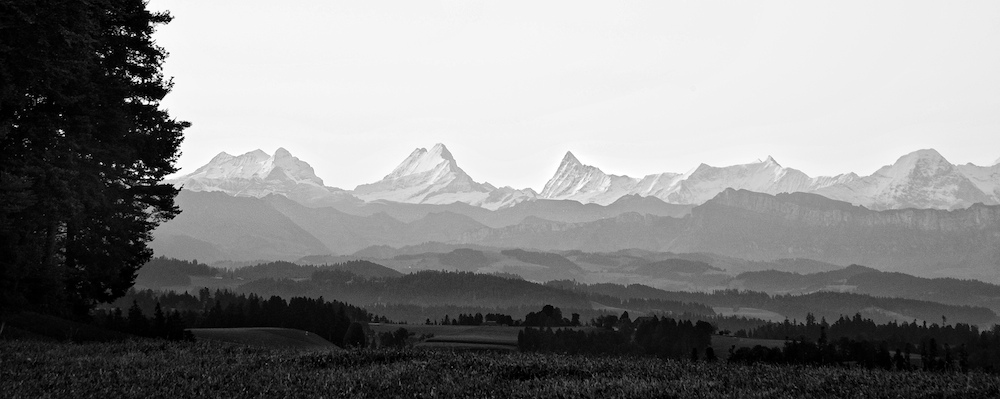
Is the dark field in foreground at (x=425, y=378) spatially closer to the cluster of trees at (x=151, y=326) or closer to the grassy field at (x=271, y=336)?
the cluster of trees at (x=151, y=326)

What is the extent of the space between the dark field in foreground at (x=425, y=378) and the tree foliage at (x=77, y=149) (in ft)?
59.3

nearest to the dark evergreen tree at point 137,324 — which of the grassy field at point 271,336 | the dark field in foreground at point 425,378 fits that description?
the dark field in foreground at point 425,378

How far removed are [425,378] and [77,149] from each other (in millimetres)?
30652

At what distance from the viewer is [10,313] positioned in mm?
41938

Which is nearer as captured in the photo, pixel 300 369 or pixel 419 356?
pixel 300 369

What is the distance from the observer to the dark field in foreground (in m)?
19.6

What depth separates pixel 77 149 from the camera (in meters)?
45.4

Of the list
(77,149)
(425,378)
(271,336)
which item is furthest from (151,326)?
(271,336)

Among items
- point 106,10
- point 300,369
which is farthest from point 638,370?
point 106,10

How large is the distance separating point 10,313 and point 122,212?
1510cm

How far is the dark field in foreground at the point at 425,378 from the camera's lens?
19.6 m

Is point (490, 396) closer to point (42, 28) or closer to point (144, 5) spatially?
point (42, 28)

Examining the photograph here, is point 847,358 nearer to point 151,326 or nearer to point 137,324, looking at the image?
point 151,326

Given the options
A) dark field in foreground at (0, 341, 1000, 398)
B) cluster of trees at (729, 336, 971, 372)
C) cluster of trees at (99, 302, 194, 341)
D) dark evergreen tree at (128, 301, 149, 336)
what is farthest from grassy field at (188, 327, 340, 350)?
dark field in foreground at (0, 341, 1000, 398)
